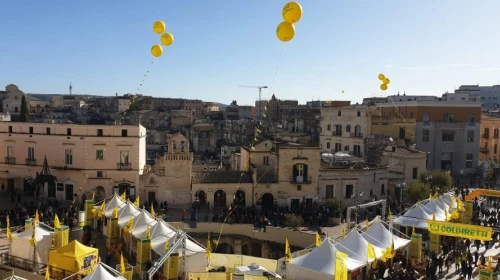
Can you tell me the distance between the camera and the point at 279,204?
3394cm

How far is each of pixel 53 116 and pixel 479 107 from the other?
223 feet

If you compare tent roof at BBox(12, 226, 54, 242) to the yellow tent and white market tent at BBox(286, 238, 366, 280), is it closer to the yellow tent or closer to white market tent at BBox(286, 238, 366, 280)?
the yellow tent

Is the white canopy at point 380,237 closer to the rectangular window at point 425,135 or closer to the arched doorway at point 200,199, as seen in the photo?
the arched doorway at point 200,199

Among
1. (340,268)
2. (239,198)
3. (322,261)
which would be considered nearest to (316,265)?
(322,261)

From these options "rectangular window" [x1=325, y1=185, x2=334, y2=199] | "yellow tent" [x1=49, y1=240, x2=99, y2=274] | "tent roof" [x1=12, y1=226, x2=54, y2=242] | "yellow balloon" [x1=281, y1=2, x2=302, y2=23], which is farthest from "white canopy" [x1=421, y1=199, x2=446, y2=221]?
"tent roof" [x1=12, y1=226, x2=54, y2=242]

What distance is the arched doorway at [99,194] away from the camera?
104 feet

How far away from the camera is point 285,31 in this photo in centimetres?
1723

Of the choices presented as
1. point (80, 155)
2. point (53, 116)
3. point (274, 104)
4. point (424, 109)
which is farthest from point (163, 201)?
point (274, 104)

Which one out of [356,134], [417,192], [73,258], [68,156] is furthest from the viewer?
[356,134]

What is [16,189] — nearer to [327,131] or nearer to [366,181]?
[366,181]

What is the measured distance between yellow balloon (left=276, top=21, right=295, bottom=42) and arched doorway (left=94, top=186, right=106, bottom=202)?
1921 centimetres

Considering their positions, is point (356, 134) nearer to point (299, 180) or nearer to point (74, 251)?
point (299, 180)

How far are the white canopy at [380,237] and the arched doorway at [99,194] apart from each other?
18004 millimetres

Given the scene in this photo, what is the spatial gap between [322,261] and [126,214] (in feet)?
34.7
